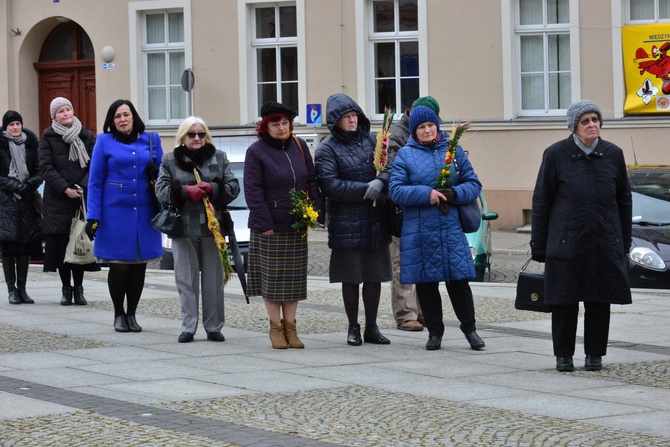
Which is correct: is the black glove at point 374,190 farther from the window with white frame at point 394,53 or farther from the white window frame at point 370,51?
the window with white frame at point 394,53

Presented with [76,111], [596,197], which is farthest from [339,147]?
[76,111]

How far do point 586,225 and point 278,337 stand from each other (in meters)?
2.61

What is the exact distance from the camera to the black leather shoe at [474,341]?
1034 cm

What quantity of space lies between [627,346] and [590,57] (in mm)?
14186

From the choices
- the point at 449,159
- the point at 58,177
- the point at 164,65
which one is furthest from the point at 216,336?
the point at 164,65

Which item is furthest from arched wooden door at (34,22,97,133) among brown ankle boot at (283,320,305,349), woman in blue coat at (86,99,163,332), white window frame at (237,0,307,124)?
brown ankle boot at (283,320,305,349)

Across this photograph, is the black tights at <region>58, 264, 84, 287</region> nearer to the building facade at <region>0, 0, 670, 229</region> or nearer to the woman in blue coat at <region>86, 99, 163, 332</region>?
the woman in blue coat at <region>86, 99, 163, 332</region>

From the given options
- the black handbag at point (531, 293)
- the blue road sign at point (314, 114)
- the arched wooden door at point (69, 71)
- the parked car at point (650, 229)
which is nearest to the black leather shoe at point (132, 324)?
the black handbag at point (531, 293)

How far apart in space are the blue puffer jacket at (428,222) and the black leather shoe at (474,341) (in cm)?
46

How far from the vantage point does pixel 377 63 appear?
26.5m

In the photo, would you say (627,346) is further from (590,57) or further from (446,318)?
(590,57)

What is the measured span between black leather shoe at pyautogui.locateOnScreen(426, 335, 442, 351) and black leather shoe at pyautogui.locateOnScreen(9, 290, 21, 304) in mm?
4986

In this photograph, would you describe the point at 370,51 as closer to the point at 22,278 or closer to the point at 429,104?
the point at 22,278

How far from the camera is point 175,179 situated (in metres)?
10.7
